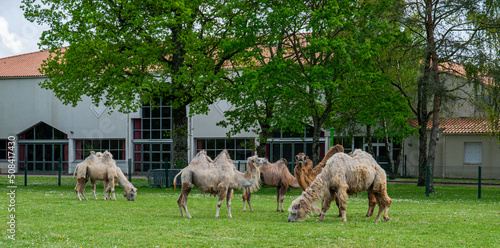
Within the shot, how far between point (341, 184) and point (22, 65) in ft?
173

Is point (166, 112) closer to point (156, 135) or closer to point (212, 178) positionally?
point (156, 135)

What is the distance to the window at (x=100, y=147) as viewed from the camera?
186 ft

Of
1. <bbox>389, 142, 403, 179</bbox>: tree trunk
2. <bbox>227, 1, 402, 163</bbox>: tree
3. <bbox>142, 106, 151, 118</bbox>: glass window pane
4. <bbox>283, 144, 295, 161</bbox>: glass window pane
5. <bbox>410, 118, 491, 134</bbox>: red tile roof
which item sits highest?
<bbox>227, 1, 402, 163</bbox>: tree

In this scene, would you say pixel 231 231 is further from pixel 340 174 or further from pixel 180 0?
pixel 180 0

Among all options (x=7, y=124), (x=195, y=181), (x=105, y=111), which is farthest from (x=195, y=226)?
(x=7, y=124)

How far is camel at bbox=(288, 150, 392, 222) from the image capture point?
14.1 m

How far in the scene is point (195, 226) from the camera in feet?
43.3

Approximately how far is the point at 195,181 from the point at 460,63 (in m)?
18.3

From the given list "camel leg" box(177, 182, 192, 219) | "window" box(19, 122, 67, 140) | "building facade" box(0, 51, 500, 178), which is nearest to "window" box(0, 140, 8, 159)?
"building facade" box(0, 51, 500, 178)

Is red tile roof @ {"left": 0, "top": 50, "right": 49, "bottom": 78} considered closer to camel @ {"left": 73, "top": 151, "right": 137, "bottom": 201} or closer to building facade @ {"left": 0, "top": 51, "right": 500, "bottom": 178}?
building facade @ {"left": 0, "top": 51, "right": 500, "bottom": 178}

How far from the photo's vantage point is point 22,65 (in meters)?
60.6

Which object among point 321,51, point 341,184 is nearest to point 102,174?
point 341,184

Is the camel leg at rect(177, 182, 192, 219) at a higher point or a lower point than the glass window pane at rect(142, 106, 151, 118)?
Answer: lower

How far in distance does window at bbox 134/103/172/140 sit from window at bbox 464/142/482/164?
25.1 m
